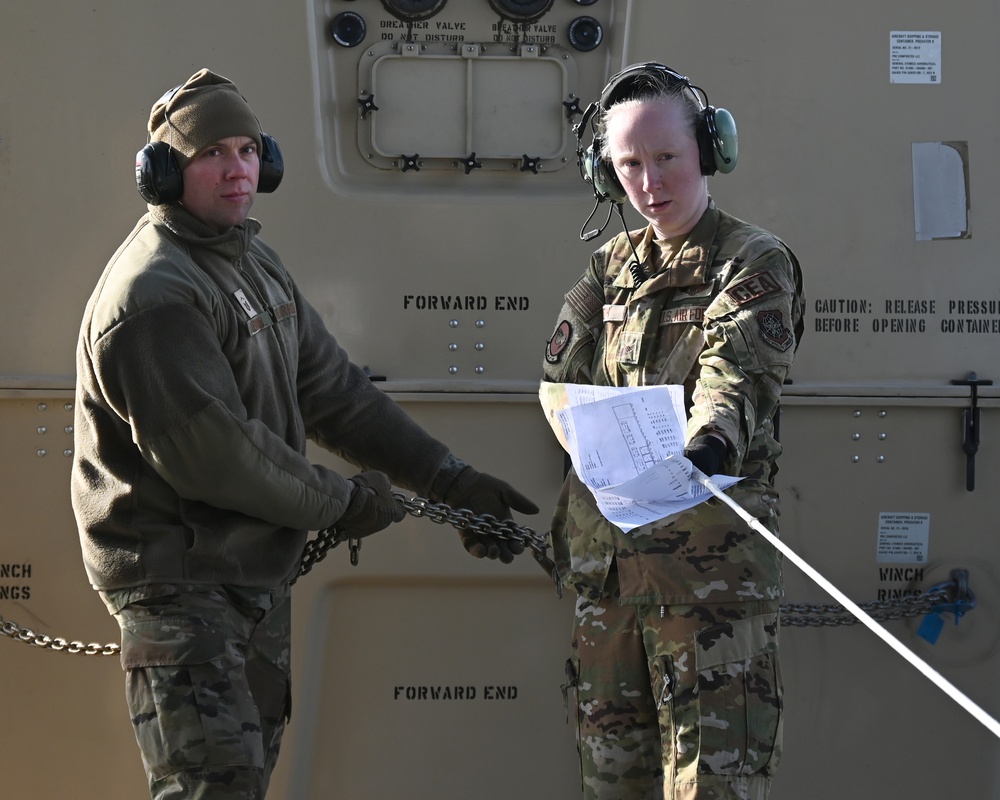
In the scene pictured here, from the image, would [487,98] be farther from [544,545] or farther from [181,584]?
[181,584]

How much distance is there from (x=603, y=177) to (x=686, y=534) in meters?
0.68

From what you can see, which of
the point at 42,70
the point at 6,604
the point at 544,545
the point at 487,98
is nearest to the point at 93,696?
the point at 6,604

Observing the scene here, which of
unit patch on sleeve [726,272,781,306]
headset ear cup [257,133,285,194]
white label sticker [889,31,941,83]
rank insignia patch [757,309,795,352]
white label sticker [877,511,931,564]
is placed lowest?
white label sticker [877,511,931,564]

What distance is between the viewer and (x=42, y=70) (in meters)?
3.16

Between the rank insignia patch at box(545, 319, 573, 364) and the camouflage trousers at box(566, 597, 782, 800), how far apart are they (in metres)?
0.49

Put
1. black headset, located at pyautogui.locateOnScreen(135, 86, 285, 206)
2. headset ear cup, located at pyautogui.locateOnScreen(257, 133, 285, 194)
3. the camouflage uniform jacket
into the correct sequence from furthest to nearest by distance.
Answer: headset ear cup, located at pyautogui.locateOnScreen(257, 133, 285, 194), black headset, located at pyautogui.locateOnScreen(135, 86, 285, 206), the camouflage uniform jacket

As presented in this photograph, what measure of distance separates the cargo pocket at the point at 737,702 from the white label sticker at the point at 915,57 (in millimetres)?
1616

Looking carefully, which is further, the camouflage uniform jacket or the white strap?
the camouflage uniform jacket

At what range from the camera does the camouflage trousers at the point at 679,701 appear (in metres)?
2.23

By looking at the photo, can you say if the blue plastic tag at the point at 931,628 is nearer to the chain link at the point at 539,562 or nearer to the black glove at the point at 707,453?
the chain link at the point at 539,562

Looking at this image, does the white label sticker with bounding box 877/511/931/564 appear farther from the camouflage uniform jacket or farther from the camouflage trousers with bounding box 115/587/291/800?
the camouflage trousers with bounding box 115/587/291/800

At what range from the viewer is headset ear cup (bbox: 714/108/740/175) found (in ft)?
7.47

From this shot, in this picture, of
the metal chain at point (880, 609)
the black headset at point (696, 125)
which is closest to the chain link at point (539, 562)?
the metal chain at point (880, 609)

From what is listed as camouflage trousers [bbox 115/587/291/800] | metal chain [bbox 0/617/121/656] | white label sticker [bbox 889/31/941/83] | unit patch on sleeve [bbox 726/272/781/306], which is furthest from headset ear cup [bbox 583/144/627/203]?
metal chain [bbox 0/617/121/656]
